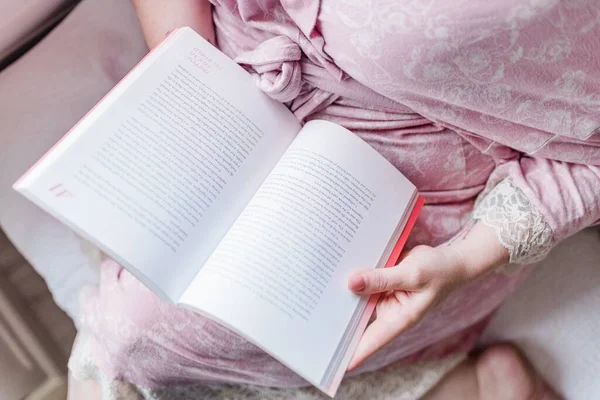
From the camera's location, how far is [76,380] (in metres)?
0.76

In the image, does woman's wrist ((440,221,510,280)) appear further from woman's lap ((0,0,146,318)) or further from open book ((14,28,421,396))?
woman's lap ((0,0,146,318))

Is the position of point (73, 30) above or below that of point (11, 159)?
above

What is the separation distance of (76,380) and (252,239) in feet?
1.37

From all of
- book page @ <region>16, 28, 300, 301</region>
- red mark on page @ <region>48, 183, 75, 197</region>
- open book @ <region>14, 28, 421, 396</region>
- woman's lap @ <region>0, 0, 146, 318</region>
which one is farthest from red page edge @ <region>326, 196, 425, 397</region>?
woman's lap @ <region>0, 0, 146, 318</region>

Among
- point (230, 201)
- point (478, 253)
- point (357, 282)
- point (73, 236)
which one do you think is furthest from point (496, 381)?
point (73, 236)

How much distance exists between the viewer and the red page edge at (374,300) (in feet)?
1.70

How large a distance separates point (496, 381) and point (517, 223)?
14.7 inches

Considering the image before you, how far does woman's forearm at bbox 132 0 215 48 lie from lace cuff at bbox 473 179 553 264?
408 mm

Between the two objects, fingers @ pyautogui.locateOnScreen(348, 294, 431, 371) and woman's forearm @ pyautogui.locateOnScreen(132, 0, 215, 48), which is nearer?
fingers @ pyautogui.locateOnScreen(348, 294, 431, 371)

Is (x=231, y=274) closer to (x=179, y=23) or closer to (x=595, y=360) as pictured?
(x=179, y=23)

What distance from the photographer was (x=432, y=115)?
595mm

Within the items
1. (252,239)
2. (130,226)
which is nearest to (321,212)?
(252,239)

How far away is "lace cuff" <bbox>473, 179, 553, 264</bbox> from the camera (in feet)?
1.97

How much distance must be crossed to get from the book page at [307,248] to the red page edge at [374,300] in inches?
0.7
